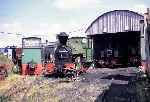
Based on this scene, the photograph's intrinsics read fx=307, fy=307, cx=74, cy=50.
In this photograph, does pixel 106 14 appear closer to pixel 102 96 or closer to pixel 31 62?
pixel 31 62

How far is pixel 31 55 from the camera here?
83.9 feet

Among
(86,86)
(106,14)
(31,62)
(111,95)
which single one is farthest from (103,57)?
(111,95)

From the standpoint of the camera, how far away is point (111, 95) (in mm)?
14281

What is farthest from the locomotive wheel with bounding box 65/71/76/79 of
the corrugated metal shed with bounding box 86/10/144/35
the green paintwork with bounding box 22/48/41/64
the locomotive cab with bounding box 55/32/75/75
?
the corrugated metal shed with bounding box 86/10/144/35

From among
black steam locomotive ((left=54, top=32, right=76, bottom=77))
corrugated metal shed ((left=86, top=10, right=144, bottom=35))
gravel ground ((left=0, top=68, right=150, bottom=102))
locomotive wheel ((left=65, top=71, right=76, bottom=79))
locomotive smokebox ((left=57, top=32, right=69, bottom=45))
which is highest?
corrugated metal shed ((left=86, top=10, right=144, bottom=35))

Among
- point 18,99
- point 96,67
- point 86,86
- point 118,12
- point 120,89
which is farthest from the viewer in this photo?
point 96,67

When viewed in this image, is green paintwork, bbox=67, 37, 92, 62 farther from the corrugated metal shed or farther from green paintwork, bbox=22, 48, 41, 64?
green paintwork, bbox=22, 48, 41, 64

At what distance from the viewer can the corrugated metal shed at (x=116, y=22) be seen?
1137 inches

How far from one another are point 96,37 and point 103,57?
97.5 inches

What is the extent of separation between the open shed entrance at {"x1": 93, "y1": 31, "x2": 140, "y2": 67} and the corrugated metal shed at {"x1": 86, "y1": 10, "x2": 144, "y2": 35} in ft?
4.92

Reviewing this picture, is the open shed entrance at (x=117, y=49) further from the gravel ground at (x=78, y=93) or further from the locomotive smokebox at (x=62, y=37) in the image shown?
the gravel ground at (x=78, y=93)

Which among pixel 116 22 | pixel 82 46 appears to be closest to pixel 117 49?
pixel 116 22

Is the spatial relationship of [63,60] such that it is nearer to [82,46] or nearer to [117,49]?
[82,46]

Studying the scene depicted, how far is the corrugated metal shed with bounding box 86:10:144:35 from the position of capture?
94.7 ft
